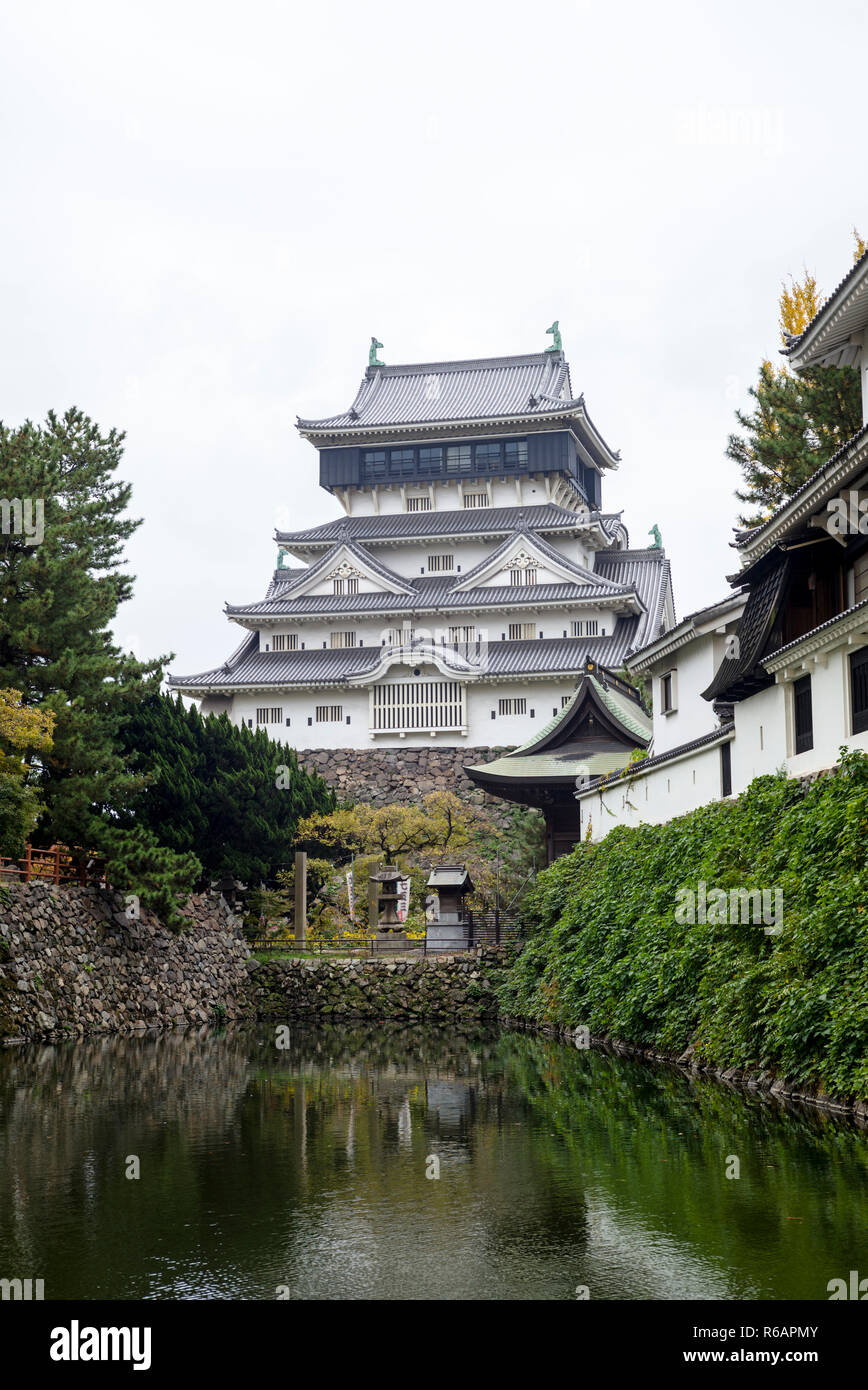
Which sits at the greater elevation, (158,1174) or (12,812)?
(12,812)

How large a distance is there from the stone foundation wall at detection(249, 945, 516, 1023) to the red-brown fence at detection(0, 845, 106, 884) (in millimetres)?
7702

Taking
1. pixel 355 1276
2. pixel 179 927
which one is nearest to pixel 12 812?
→ pixel 179 927

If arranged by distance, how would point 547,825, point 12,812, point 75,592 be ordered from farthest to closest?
point 547,825, point 75,592, point 12,812

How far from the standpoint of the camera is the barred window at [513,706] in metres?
54.7

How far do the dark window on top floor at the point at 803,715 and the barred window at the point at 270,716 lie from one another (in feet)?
130

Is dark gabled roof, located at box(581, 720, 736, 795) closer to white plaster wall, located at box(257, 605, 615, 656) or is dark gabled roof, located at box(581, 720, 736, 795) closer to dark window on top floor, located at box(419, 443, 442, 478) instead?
white plaster wall, located at box(257, 605, 615, 656)

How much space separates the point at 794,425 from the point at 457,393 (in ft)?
124

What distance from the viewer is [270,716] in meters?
57.6

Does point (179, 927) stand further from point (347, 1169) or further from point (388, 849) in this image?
point (347, 1169)

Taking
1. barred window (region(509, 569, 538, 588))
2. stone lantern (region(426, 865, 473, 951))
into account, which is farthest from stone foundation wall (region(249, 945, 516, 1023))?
barred window (region(509, 569, 538, 588))

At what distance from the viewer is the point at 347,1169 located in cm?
1199

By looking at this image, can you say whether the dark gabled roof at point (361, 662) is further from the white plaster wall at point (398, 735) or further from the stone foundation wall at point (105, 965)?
the stone foundation wall at point (105, 965)

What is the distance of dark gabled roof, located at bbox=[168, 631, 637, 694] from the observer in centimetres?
5397
